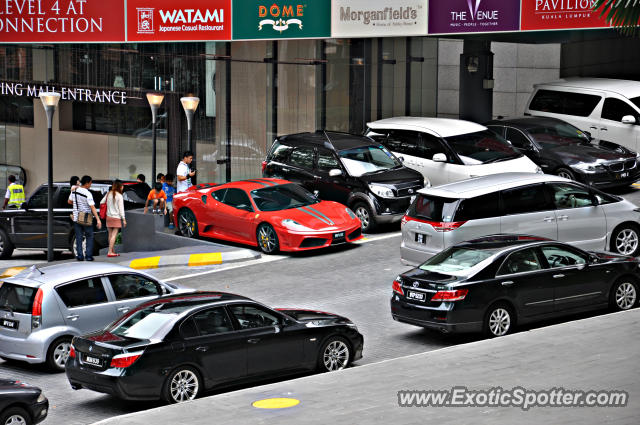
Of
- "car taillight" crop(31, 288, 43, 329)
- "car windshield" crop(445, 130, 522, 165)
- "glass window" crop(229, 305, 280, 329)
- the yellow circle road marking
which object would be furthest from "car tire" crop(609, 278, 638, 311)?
"car taillight" crop(31, 288, 43, 329)

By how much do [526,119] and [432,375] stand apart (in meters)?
14.8

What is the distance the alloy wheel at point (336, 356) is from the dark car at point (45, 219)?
439 inches

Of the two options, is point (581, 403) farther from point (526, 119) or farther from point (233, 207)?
point (526, 119)

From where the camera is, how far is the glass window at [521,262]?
14258 millimetres

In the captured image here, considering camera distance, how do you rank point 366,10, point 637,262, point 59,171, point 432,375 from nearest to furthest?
1. point 432,375
2. point 637,262
3. point 366,10
4. point 59,171

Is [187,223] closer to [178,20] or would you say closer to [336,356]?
[178,20]

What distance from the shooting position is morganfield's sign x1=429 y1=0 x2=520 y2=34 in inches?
1024

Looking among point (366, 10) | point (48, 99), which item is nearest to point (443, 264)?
point (48, 99)

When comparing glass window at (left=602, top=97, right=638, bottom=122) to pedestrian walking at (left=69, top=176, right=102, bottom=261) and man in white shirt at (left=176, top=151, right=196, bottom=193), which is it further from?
pedestrian walking at (left=69, top=176, right=102, bottom=261)

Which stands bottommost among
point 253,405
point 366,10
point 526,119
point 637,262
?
point 253,405

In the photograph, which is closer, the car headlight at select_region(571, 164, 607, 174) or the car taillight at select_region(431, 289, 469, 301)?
the car taillight at select_region(431, 289, 469, 301)

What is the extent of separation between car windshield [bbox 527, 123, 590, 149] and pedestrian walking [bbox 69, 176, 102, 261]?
10.8m

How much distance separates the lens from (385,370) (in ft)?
41.5

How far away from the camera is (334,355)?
43.6ft
